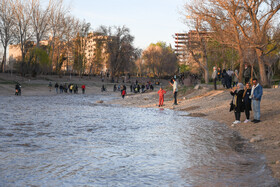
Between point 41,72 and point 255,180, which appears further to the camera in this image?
point 41,72

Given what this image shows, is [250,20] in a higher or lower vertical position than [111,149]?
higher

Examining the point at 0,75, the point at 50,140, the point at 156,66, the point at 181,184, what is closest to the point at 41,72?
the point at 0,75

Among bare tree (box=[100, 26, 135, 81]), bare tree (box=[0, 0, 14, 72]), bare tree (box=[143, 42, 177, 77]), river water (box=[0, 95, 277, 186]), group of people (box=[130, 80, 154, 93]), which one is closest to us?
river water (box=[0, 95, 277, 186])

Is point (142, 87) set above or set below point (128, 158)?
above

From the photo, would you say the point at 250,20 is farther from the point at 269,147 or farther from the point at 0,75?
the point at 0,75

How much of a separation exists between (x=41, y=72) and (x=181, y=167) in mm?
71589

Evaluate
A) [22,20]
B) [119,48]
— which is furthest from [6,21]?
[119,48]

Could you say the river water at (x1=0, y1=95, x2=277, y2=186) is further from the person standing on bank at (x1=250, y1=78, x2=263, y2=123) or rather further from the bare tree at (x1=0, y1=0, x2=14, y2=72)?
the bare tree at (x1=0, y1=0, x2=14, y2=72)

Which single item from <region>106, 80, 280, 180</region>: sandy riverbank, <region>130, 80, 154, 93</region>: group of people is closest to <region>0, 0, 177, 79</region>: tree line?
<region>130, 80, 154, 93</region>: group of people

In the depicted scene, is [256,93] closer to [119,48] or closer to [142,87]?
[142,87]

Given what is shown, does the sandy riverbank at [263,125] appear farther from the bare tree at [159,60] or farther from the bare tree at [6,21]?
the bare tree at [159,60]

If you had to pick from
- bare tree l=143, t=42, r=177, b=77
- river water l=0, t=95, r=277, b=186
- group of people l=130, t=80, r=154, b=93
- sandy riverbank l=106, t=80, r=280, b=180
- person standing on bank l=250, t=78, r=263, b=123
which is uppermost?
bare tree l=143, t=42, r=177, b=77

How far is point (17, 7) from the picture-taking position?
59.3 meters

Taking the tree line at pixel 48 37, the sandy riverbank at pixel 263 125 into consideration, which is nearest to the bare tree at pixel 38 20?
the tree line at pixel 48 37
